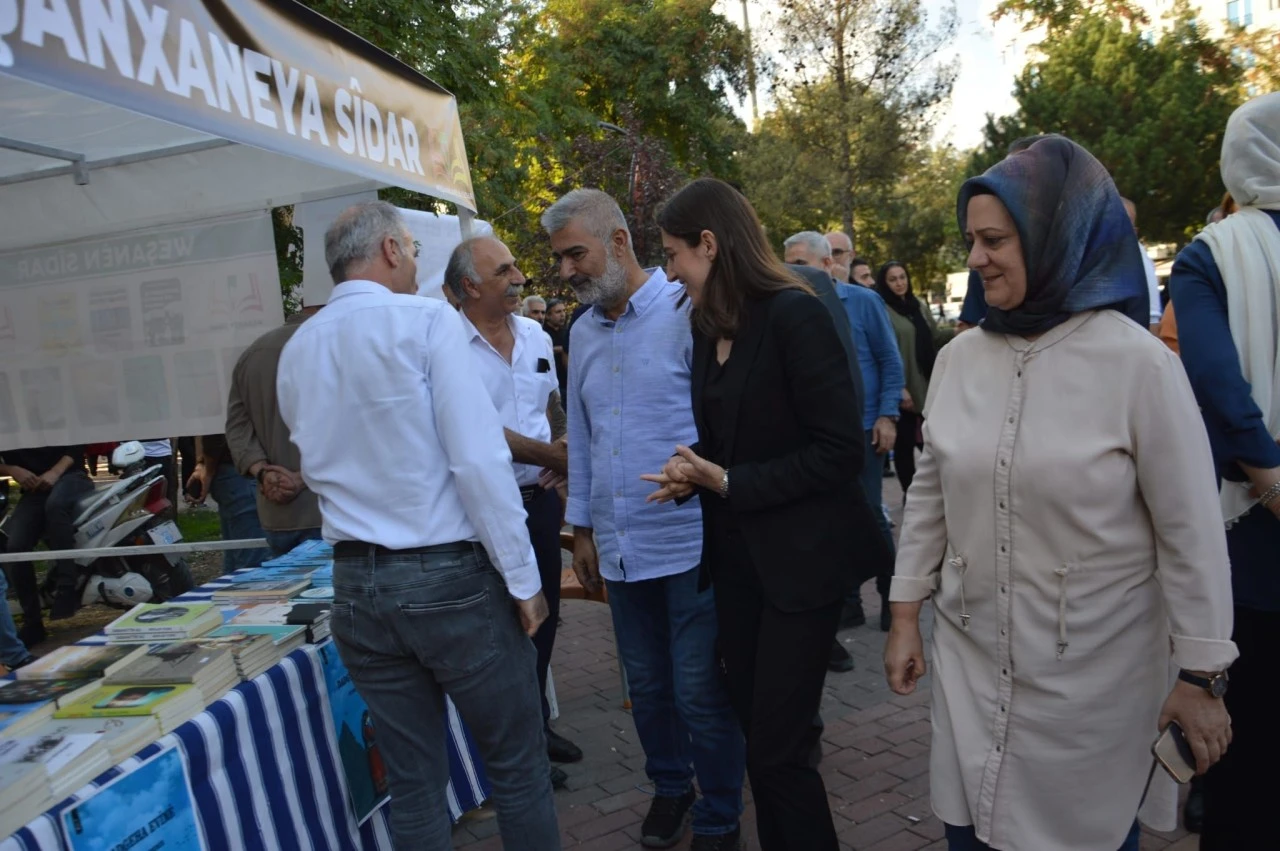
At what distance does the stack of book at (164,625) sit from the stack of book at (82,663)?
0.06 metres

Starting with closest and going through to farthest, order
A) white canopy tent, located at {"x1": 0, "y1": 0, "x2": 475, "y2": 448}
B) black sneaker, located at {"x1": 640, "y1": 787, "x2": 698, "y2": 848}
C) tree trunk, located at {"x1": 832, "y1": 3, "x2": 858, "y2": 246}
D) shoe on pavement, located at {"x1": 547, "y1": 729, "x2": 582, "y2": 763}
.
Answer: black sneaker, located at {"x1": 640, "y1": 787, "x2": 698, "y2": 848} → shoe on pavement, located at {"x1": 547, "y1": 729, "x2": 582, "y2": 763} → white canopy tent, located at {"x1": 0, "y1": 0, "x2": 475, "y2": 448} → tree trunk, located at {"x1": 832, "y1": 3, "x2": 858, "y2": 246}

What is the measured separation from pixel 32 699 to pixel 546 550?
1814 mm

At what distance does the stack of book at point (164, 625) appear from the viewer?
305 centimetres

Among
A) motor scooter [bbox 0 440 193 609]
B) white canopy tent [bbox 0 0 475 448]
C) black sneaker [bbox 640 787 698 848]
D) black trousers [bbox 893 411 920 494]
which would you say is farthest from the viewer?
motor scooter [bbox 0 440 193 609]

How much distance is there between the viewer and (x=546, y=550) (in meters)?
3.94

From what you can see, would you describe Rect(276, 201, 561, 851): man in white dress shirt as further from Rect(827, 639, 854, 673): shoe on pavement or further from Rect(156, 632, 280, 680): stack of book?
Rect(827, 639, 854, 673): shoe on pavement

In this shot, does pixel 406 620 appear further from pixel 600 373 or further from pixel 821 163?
pixel 821 163

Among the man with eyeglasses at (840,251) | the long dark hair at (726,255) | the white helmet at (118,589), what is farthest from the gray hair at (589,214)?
the white helmet at (118,589)

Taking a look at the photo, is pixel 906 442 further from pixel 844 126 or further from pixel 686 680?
pixel 844 126

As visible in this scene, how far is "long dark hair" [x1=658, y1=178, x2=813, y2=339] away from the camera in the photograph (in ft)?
9.11

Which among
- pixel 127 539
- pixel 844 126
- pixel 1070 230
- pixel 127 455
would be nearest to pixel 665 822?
pixel 1070 230

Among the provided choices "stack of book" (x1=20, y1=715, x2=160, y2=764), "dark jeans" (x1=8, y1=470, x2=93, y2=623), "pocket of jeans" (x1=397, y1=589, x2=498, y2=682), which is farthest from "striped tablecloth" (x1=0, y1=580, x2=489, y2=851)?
"dark jeans" (x1=8, y1=470, x2=93, y2=623)

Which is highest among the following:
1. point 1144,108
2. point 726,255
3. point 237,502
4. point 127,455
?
point 1144,108

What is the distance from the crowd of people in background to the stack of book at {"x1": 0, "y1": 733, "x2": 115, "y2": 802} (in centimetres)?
61
